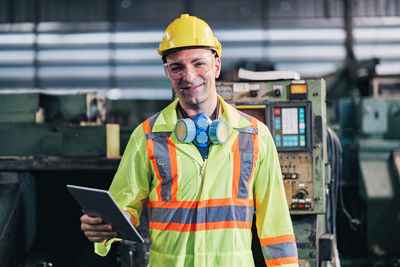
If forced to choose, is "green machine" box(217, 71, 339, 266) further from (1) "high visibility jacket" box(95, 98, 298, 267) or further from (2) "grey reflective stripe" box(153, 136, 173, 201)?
(2) "grey reflective stripe" box(153, 136, 173, 201)

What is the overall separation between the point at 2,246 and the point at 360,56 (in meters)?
7.34

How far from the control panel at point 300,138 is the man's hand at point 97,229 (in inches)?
43.2

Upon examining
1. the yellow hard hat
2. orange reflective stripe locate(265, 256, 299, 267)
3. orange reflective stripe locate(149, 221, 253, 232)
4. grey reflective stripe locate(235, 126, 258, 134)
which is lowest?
orange reflective stripe locate(265, 256, 299, 267)

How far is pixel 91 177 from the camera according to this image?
2.95m

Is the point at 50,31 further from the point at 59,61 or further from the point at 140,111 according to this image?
the point at 140,111

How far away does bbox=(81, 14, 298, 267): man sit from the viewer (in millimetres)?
1424

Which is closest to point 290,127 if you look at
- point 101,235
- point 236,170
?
point 236,170

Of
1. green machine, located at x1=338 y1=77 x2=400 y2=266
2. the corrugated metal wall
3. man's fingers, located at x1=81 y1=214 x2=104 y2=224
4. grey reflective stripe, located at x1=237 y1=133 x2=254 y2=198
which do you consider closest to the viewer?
A: man's fingers, located at x1=81 y1=214 x2=104 y2=224

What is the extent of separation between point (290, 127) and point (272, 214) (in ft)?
2.67

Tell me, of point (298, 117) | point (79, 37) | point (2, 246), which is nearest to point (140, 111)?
point (2, 246)

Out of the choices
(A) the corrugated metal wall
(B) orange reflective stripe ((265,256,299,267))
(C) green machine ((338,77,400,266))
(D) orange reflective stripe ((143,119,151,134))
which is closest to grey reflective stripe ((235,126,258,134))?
(D) orange reflective stripe ((143,119,151,134))

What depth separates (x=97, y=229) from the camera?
4.56 feet

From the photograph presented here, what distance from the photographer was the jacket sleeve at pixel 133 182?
1.50 meters

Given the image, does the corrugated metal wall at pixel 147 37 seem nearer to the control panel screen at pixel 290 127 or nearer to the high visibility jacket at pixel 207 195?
the control panel screen at pixel 290 127
